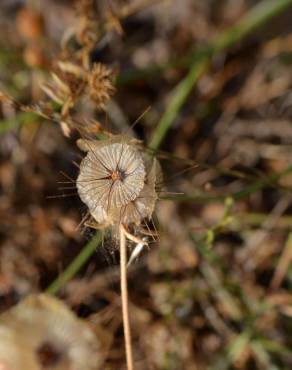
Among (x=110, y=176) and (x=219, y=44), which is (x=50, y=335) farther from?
(x=219, y=44)

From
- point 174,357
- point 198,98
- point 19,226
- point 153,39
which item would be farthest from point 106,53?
point 174,357

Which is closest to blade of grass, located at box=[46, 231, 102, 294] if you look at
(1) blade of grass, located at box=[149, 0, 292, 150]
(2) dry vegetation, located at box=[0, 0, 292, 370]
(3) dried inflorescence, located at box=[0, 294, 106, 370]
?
(2) dry vegetation, located at box=[0, 0, 292, 370]

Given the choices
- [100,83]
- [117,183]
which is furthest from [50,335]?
[100,83]

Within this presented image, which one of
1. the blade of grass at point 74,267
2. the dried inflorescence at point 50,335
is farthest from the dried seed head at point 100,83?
the dried inflorescence at point 50,335

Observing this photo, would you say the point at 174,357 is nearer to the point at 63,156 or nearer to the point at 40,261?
the point at 40,261

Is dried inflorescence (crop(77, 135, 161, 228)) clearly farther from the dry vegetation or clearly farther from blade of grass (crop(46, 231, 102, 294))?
blade of grass (crop(46, 231, 102, 294))

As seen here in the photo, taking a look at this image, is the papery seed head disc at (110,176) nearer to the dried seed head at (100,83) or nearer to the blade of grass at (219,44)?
the dried seed head at (100,83)

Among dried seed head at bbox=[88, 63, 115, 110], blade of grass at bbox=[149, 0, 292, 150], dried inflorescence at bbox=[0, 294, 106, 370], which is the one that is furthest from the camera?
blade of grass at bbox=[149, 0, 292, 150]
